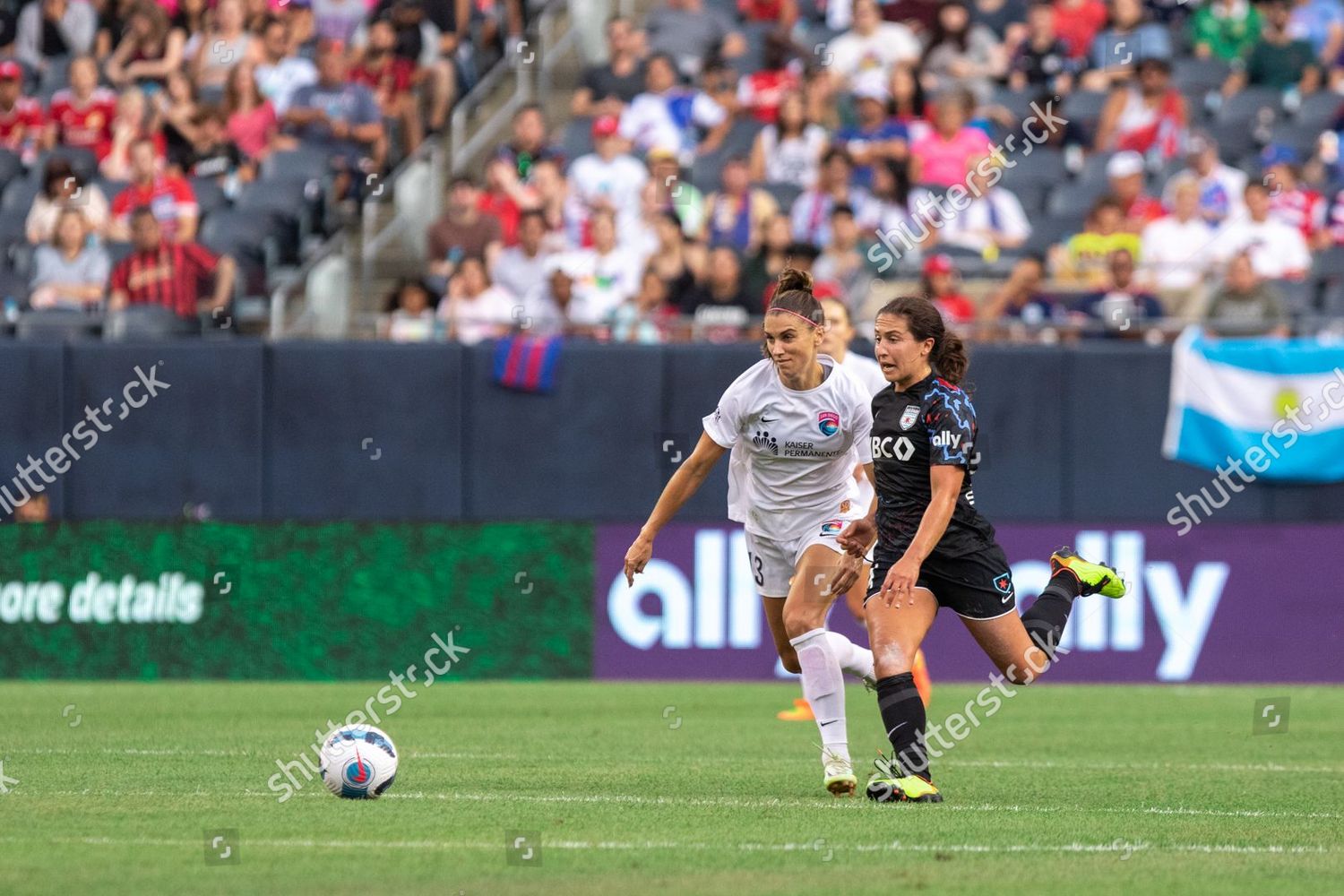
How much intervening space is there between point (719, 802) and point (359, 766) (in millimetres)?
1411

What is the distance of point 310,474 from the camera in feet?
56.4

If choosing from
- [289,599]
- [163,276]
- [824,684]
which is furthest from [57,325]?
[824,684]

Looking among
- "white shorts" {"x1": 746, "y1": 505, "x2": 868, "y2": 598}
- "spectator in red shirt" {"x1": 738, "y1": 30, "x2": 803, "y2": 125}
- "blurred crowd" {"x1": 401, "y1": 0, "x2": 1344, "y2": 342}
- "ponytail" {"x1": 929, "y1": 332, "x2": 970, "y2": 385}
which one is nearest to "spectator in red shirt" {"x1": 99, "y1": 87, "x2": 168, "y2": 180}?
"blurred crowd" {"x1": 401, "y1": 0, "x2": 1344, "y2": 342}

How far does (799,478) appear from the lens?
373 inches

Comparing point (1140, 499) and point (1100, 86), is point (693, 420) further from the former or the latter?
point (1100, 86)

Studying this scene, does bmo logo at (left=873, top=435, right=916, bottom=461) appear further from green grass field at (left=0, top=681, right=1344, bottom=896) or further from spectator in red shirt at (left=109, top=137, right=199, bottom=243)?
spectator in red shirt at (left=109, top=137, right=199, bottom=243)

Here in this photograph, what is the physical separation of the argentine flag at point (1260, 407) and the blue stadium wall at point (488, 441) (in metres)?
0.17

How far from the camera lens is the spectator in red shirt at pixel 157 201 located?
19219mm

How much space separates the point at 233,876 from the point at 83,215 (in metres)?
13.1

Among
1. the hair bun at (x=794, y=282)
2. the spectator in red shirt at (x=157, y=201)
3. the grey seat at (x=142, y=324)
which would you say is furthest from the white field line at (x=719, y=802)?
the spectator in red shirt at (x=157, y=201)

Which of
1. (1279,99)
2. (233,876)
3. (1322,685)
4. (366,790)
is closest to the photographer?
(233,876)

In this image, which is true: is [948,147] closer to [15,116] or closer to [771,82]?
[771,82]

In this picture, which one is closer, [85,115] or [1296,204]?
[1296,204]

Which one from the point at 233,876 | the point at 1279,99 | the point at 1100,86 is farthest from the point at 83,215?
the point at 233,876
